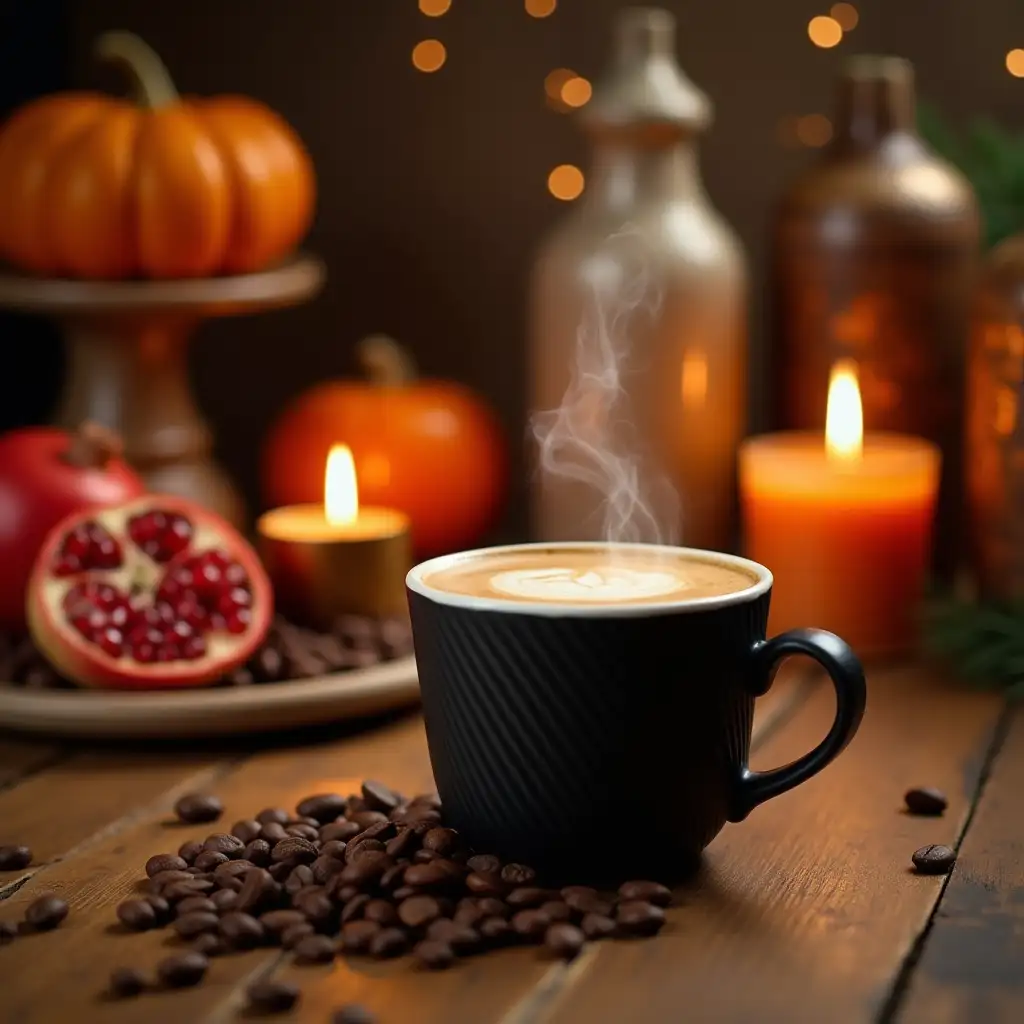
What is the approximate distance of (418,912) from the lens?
81 centimetres

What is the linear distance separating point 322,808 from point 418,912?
19cm

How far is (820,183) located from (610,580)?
2.29ft

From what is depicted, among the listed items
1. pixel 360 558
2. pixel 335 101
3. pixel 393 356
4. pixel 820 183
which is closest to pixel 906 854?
pixel 360 558

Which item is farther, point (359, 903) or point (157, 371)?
point (157, 371)

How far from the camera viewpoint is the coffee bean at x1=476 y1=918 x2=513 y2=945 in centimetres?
80

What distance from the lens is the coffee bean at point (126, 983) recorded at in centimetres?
75

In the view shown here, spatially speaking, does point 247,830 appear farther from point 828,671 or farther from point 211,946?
point 828,671

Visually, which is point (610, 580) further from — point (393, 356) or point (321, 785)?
point (393, 356)

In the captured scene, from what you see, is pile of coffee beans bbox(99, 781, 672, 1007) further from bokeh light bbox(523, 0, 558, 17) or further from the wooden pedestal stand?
bokeh light bbox(523, 0, 558, 17)

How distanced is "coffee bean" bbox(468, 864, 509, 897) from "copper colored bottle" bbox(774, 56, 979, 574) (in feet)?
2.59

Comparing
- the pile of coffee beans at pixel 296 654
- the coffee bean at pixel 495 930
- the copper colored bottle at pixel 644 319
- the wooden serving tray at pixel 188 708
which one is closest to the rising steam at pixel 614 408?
the copper colored bottle at pixel 644 319

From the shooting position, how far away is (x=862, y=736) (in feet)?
3.88

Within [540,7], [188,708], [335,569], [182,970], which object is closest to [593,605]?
[182,970]

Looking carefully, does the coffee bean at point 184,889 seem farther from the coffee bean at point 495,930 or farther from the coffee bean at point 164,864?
the coffee bean at point 495,930
